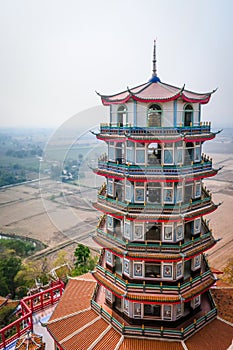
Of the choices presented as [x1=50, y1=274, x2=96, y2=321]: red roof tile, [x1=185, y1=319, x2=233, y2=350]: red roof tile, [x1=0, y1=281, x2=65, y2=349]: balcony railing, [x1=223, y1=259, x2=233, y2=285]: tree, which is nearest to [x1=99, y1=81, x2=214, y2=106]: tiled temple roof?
[x1=185, y1=319, x2=233, y2=350]: red roof tile

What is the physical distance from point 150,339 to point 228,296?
5.99 metres

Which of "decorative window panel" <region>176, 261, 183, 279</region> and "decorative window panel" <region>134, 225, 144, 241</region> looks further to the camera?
"decorative window panel" <region>176, 261, 183, 279</region>

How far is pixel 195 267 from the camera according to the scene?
14.9 meters

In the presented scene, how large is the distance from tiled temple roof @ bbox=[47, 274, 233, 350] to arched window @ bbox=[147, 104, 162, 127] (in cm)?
999

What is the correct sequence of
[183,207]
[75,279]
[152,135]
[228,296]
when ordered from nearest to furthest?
[152,135]
[183,207]
[228,296]
[75,279]

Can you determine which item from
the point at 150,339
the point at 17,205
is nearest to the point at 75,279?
the point at 150,339

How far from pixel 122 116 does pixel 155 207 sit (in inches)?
176

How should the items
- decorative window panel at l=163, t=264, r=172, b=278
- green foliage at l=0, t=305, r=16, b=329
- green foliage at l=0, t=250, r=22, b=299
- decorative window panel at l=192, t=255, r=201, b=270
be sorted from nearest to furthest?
decorative window panel at l=163, t=264, r=172, b=278 → decorative window panel at l=192, t=255, r=201, b=270 → green foliage at l=0, t=305, r=16, b=329 → green foliage at l=0, t=250, r=22, b=299

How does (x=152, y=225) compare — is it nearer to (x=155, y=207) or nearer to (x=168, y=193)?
(x=155, y=207)

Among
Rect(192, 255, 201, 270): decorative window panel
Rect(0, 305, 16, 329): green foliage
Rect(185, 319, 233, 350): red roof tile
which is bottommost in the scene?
Rect(0, 305, 16, 329): green foliage

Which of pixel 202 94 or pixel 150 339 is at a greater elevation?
pixel 202 94

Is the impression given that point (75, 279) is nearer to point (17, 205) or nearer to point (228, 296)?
point (228, 296)

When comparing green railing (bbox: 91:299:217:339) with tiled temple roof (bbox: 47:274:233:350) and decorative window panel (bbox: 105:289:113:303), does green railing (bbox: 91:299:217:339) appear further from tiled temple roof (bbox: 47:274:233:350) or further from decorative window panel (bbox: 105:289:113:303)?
decorative window panel (bbox: 105:289:113:303)

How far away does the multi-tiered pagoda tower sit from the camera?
12414 mm
